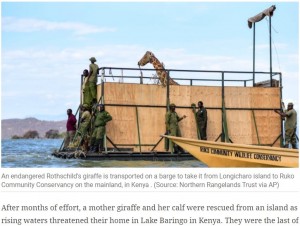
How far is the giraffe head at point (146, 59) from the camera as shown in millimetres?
23234

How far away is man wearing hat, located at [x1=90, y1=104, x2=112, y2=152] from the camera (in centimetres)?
1889

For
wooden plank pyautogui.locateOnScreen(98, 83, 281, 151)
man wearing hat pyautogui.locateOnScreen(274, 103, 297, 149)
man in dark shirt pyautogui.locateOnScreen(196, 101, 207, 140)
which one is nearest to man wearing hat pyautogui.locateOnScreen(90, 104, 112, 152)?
wooden plank pyautogui.locateOnScreen(98, 83, 281, 151)

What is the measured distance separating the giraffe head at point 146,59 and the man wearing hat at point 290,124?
578 cm

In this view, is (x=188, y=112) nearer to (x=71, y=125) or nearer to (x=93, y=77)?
(x=93, y=77)

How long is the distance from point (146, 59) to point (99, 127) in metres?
5.28

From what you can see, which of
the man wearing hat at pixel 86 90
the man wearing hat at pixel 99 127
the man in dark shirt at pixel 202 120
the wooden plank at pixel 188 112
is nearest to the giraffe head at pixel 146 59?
the wooden plank at pixel 188 112

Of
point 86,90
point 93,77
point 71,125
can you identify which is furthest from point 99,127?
point 71,125

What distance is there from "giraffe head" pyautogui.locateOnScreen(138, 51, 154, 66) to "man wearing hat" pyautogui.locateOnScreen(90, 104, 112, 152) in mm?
4713

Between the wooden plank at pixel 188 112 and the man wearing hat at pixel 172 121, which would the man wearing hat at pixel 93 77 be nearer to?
the wooden plank at pixel 188 112
